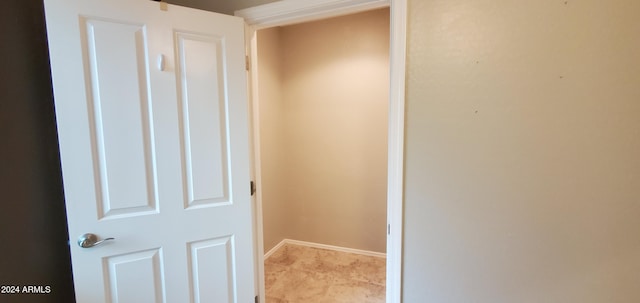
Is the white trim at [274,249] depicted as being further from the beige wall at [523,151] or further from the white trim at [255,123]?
the beige wall at [523,151]

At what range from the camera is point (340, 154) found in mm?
2832

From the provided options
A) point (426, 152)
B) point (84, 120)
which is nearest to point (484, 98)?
point (426, 152)

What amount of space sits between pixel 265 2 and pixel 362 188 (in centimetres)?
199

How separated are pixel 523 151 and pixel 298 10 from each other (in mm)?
1250

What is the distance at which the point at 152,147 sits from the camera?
1272 mm

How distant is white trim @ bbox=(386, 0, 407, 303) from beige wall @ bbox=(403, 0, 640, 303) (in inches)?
1.3

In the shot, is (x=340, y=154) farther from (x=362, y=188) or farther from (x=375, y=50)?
(x=375, y=50)

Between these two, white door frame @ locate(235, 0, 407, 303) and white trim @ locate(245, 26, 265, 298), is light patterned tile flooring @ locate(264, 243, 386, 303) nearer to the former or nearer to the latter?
white trim @ locate(245, 26, 265, 298)

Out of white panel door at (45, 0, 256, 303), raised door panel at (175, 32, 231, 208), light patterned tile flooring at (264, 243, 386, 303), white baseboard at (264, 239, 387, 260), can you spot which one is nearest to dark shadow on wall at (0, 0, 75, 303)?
white panel door at (45, 0, 256, 303)

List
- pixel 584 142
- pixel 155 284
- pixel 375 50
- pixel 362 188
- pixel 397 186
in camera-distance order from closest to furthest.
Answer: pixel 584 142, pixel 397 186, pixel 155 284, pixel 375 50, pixel 362 188

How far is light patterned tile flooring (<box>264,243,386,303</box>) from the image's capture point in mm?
2154

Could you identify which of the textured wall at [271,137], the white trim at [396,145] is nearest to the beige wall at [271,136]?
the textured wall at [271,137]

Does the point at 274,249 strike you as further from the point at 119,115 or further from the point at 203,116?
the point at 119,115

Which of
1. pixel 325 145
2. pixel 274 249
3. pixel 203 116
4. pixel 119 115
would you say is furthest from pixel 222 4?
pixel 274 249
